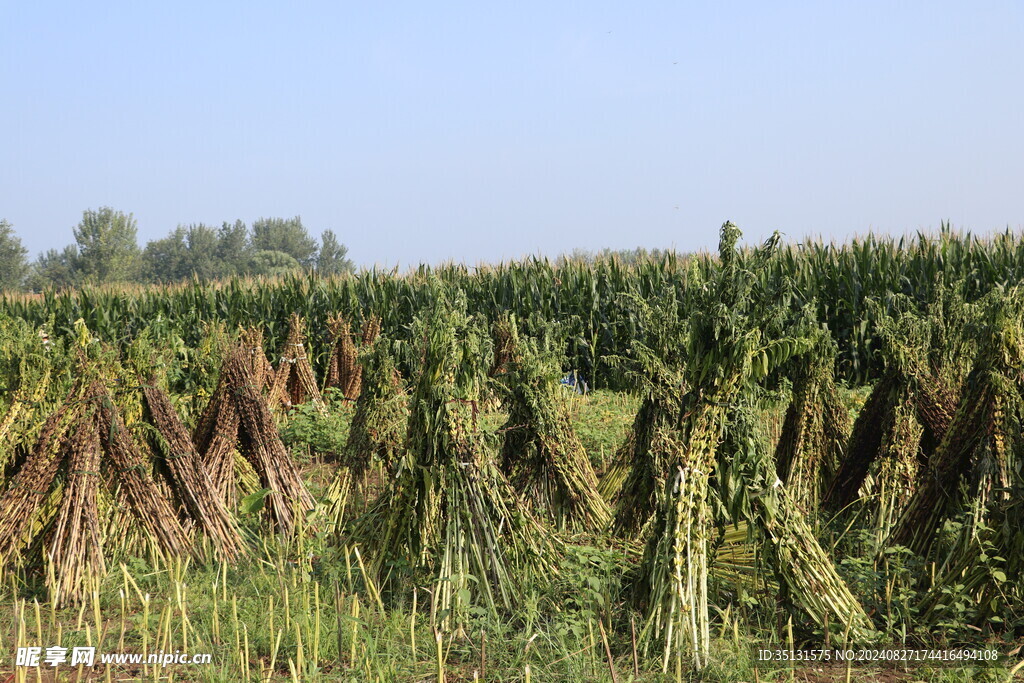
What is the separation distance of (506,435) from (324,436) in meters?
3.59

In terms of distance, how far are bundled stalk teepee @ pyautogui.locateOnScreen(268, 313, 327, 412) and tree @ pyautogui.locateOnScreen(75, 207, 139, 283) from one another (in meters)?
67.7

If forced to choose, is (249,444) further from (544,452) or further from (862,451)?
(862,451)

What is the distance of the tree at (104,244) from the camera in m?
71.8

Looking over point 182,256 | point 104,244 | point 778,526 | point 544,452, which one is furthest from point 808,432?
point 182,256

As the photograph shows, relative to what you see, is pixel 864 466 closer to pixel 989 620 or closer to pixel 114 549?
pixel 989 620

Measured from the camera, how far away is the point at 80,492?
462 cm

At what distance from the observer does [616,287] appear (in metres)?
14.0

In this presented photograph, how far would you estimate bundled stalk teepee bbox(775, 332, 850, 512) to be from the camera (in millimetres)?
5371

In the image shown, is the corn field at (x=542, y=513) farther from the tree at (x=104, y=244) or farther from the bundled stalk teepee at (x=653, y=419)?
the tree at (x=104, y=244)

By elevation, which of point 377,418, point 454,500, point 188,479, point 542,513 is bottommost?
point 542,513

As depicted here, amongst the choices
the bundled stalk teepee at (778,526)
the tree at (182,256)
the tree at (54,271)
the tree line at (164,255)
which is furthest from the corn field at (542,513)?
the tree at (182,256)

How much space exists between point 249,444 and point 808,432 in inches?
156

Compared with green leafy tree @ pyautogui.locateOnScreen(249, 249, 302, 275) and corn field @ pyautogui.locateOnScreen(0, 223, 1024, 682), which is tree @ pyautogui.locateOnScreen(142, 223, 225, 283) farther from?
corn field @ pyautogui.locateOnScreen(0, 223, 1024, 682)

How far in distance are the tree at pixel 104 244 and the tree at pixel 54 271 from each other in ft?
4.96
